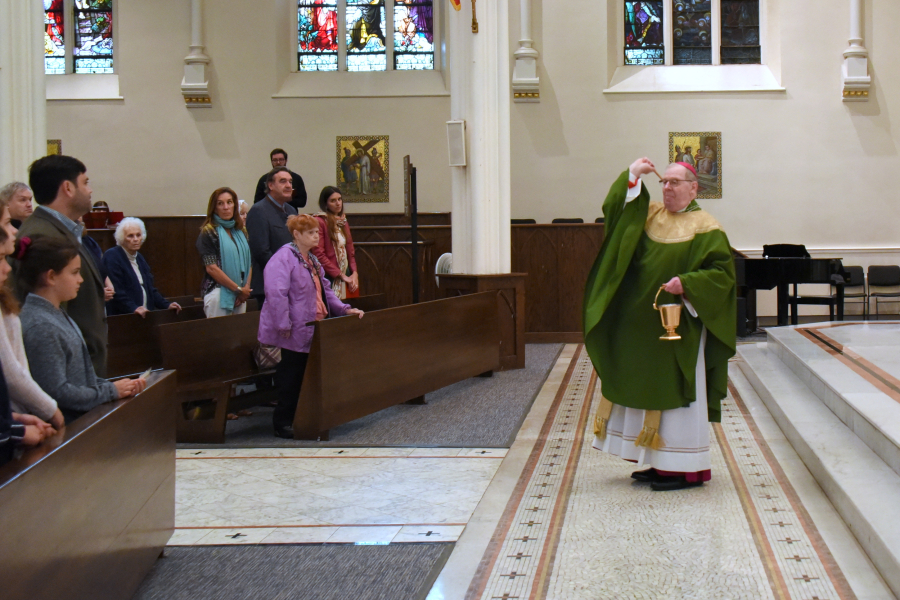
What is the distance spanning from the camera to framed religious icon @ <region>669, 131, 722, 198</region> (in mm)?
13297

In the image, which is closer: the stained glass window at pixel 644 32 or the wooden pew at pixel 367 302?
the wooden pew at pixel 367 302

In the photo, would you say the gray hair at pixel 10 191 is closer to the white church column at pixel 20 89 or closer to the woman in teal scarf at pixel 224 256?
the white church column at pixel 20 89

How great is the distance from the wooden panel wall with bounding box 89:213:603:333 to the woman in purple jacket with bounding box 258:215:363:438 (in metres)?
3.90

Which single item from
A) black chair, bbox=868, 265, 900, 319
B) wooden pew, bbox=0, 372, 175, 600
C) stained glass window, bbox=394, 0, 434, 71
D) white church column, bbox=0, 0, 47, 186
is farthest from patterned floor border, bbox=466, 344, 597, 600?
stained glass window, bbox=394, 0, 434, 71

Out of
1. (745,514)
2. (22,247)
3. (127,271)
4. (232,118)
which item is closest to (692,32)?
(232,118)

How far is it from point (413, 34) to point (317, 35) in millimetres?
1534

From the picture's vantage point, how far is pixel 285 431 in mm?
5574

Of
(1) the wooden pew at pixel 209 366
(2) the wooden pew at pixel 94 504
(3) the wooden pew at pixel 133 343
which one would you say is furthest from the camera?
(3) the wooden pew at pixel 133 343

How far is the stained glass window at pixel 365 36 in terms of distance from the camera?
1425cm

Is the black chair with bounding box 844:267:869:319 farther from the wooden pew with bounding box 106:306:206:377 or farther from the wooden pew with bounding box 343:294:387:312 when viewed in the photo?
the wooden pew with bounding box 106:306:206:377

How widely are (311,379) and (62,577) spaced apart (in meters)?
3.12

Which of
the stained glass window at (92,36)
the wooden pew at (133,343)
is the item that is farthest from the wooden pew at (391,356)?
the stained glass window at (92,36)

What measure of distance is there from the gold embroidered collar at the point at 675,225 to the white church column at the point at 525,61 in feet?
29.7

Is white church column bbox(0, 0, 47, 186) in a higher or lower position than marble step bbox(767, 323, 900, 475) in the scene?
higher
